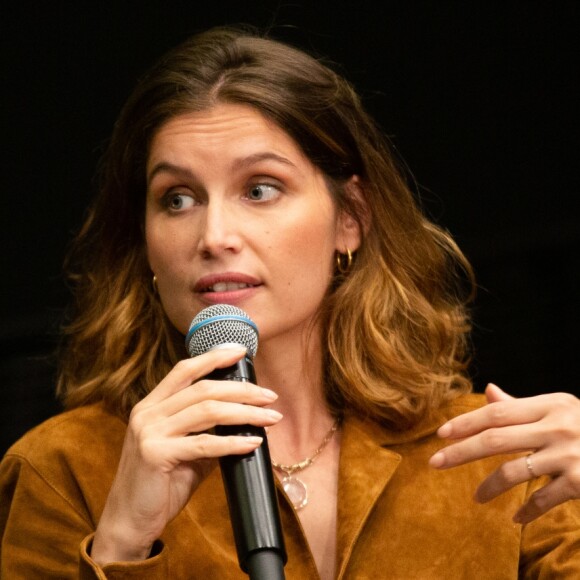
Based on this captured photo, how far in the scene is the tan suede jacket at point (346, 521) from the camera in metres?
2.17

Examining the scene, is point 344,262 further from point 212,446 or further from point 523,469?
point 212,446

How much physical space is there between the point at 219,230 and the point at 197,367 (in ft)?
1.59

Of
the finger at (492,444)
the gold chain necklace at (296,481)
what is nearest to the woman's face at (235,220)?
the gold chain necklace at (296,481)

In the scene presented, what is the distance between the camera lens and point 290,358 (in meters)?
2.43

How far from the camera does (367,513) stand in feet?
7.35

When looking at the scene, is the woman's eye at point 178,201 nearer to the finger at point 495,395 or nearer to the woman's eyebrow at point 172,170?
the woman's eyebrow at point 172,170

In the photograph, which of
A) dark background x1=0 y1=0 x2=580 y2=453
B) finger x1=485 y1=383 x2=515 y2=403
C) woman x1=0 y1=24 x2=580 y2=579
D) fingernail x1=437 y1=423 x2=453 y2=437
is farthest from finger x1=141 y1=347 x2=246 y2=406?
dark background x1=0 y1=0 x2=580 y2=453

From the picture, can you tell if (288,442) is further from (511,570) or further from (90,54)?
(90,54)

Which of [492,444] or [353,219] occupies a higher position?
[492,444]

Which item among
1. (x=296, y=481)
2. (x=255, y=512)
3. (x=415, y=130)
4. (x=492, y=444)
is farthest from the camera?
(x=415, y=130)

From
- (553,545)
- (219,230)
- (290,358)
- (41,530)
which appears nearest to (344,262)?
(290,358)

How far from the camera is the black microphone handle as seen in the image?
5.07ft

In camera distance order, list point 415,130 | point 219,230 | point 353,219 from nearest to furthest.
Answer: point 219,230 → point 353,219 → point 415,130

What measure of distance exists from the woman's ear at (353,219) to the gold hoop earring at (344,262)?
0.04 feet
